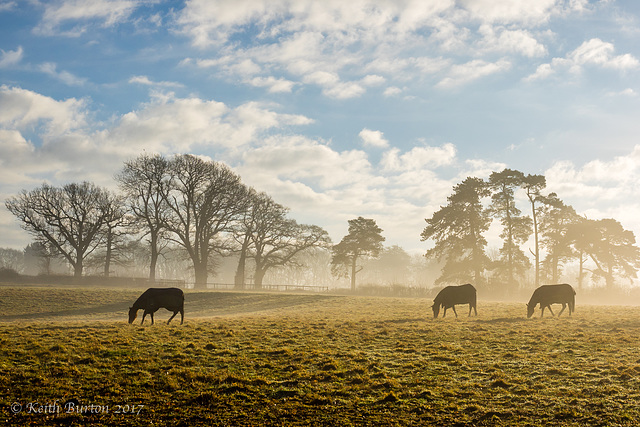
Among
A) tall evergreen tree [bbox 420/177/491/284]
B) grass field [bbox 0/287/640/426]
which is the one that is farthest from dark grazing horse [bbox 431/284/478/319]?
tall evergreen tree [bbox 420/177/491/284]

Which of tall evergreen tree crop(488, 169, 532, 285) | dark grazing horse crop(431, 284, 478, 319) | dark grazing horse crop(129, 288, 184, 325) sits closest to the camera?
dark grazing horse crop(129, 288, 184, 325)

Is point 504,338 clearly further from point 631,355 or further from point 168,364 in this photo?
point 168,364

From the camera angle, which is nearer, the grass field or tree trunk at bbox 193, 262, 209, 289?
the grass field

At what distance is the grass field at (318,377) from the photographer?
285 inches

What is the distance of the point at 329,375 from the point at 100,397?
4741 millimetres

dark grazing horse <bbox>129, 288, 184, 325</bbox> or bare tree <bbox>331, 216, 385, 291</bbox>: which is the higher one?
bare tree <bbox>331, 216, 385, 291</bbox>

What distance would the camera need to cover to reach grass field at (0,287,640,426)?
23.7ft

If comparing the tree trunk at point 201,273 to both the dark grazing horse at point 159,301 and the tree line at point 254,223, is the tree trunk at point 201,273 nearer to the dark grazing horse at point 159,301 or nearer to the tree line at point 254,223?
the tree line at point 254,223

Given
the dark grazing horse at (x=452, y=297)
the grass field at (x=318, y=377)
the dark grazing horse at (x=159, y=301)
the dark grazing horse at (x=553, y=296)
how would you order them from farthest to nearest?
1. the dark grazing horse at (x=452, y=297)
2. the dark grazing horse at (x=553, y=296)
3. the dark grazing horse at (x=159, y=301)
4. the grass field at (x=318, y=377)

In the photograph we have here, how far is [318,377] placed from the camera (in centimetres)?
928

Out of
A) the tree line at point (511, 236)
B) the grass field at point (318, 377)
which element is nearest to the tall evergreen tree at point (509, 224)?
the tree line at point (511, 236)

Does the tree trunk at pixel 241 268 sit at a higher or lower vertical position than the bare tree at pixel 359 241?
lower

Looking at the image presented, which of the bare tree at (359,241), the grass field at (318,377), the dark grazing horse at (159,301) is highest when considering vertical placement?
the bare tree at (359,241)

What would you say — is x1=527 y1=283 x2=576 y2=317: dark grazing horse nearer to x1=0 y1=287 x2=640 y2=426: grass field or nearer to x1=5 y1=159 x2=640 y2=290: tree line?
x1=0 y1=287 x2=640 y2=426: grass field
